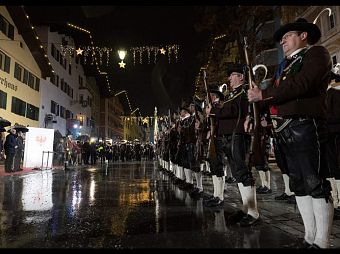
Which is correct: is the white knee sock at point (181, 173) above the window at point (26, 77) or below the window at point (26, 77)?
below

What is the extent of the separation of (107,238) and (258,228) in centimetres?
201

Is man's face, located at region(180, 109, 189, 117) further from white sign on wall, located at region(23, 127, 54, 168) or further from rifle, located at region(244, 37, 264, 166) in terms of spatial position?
white sign on wall, located at region(23, 127, 54, 168)

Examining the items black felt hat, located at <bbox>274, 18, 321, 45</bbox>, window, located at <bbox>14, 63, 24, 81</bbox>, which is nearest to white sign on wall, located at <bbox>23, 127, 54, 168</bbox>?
window, located at <bbox>14, 63, 24, 81</bbox>

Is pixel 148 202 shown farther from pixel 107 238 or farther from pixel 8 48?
pixel 8 48

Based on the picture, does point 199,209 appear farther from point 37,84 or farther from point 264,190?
point 37,84

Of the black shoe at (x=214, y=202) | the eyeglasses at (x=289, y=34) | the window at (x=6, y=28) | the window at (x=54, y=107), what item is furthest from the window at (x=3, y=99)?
the eyeglasses at (x=289, y=34)

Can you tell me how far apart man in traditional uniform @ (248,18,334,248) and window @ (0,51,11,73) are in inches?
911

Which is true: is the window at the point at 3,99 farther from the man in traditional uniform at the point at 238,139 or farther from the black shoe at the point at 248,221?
the black shoe at the point at 248,221

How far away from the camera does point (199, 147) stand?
7.15 metres

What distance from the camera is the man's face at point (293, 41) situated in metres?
3.41

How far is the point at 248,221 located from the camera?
160 inches

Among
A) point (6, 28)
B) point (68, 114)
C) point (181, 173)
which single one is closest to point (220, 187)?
point (181, 173)

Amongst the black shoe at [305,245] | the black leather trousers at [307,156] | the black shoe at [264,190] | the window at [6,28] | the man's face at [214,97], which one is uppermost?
the window at [6,28]

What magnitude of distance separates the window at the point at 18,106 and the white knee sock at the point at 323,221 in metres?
25.0
